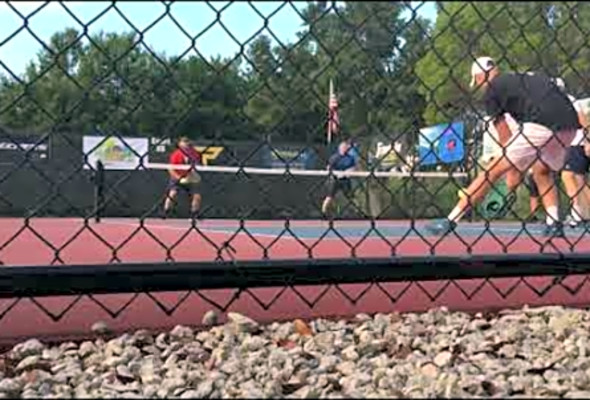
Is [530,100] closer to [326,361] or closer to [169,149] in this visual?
[169,149]

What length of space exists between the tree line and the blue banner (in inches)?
6.3

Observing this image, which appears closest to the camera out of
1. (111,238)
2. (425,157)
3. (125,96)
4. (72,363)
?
(72,363)

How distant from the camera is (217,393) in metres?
2.07

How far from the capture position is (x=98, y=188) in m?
4.93

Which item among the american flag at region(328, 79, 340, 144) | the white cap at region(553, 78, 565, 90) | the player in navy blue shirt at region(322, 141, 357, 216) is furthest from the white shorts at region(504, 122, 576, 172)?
the american flag at region(328, 79, 340, 144)

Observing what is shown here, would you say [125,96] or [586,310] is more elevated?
[125,96]

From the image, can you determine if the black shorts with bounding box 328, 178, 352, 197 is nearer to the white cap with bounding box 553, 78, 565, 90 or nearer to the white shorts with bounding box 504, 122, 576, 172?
the white shorts with bounding box 504, 122, 576, 172

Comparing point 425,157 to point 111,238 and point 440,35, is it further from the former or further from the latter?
point 111,238

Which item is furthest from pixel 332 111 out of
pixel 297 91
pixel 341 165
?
pixel 341 165

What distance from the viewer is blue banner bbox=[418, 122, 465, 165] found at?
3.60 m

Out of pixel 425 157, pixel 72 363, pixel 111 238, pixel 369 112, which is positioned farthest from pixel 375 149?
pixel 111 238

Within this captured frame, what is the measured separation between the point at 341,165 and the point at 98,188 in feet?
4.48

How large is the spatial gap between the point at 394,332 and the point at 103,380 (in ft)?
3.29

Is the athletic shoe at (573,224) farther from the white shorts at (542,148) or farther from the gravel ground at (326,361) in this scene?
the gravel ground at (326,361)
